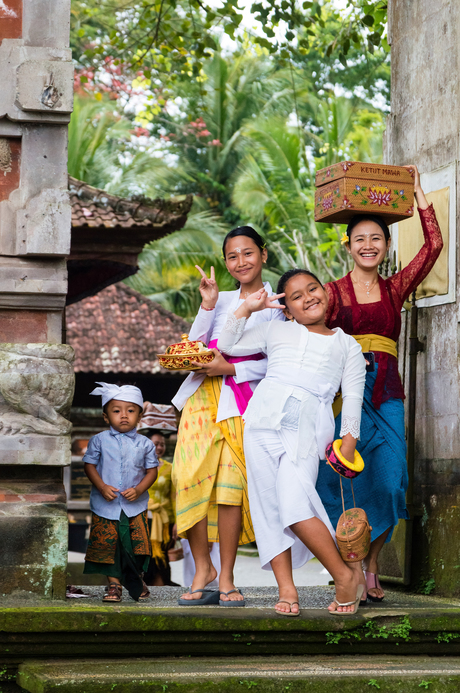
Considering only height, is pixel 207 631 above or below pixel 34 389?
below

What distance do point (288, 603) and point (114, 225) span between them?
259 inches

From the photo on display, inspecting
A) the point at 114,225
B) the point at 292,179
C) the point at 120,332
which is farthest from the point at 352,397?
the point at 292,179

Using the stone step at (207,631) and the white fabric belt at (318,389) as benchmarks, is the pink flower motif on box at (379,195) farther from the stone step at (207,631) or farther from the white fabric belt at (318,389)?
the stone step at (207,631)

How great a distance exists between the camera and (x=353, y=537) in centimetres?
391

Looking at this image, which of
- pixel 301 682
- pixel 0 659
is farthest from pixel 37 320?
pixel 301 682

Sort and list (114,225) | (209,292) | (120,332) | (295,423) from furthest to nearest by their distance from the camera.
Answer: (120,332)
(114,225)
(209,292)
(295,423)

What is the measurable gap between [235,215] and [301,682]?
20.8 metres

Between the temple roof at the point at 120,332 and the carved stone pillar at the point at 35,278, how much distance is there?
1144 cm

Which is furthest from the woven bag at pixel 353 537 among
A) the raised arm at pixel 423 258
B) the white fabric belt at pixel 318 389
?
the raised arm at pixel 423 258

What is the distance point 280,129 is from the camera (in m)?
19.0

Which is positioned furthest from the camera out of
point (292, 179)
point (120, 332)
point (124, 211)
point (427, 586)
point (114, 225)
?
point (292, 179)

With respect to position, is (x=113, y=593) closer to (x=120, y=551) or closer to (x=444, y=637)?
(x=120, y=551)

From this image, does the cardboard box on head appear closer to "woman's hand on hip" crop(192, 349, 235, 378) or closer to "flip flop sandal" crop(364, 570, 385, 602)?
"woman's hand on hip" crop(192, 349, 235, 378)

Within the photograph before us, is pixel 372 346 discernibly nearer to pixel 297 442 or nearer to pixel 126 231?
pixel 297 442
